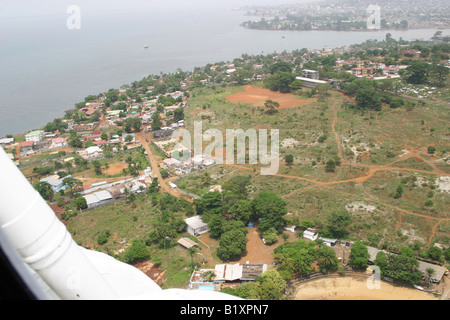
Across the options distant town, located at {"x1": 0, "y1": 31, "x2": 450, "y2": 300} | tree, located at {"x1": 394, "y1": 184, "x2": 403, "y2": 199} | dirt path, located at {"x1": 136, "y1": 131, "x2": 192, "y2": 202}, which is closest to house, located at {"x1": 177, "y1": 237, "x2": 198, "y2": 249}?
distant town, located at {"x1": 0, "y1": 31, "x2": 450, "y2": 300}

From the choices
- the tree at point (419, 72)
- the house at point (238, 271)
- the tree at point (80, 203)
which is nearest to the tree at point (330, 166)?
the house at point (238, 271)

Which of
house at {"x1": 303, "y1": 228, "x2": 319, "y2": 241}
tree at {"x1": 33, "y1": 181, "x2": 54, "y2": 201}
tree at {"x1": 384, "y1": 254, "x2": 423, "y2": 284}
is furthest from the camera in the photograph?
tree at {"x1": 33, "y1": 181, "x2": 54, "y2": 201}

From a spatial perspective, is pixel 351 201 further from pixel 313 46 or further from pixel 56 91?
pixel 313 46

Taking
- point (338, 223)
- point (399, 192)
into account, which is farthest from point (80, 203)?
point (399, 192)

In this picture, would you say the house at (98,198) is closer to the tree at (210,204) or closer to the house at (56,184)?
the house at (56,184)

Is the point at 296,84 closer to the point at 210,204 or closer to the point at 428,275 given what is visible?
the point at 210,204

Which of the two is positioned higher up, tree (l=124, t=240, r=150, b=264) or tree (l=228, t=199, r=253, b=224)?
tree (l=228, t=199, r=253, b=224)

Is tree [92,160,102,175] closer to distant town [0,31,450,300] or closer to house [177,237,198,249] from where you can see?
distant town [0,31,450,300]
